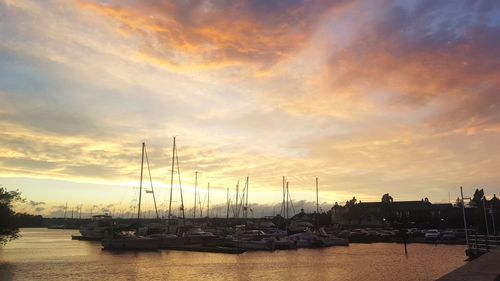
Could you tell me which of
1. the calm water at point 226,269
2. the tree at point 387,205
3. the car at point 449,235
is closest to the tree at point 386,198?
the tree at point 387,205

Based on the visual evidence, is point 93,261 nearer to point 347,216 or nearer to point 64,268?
point 64,268

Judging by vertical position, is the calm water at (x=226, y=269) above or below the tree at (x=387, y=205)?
below

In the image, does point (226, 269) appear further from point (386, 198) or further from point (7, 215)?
point (386, 198)

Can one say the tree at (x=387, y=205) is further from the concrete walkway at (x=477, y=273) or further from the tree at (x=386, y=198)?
the concrete walkway at (x=477, y=273)

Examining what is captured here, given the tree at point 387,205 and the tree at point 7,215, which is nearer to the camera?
the tree at point 7,215

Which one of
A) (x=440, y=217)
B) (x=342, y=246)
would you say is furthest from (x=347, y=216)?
(x=342, y=246)

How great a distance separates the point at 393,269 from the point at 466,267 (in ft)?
96.9

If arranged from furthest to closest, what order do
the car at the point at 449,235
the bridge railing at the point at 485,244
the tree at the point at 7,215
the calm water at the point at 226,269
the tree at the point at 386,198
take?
the tree at the point at 386,198 → the car at the point at 449,235 → the tree at the point at 7,215 → the calm water at the point at 226,269 → the bridge railing at the point at 485,244

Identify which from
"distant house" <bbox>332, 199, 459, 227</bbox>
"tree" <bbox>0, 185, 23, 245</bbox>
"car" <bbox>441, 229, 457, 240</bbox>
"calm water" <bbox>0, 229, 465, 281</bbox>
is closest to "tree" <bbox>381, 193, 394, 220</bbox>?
"distant house" <bbox>332, 199, 459, 227</bbox>

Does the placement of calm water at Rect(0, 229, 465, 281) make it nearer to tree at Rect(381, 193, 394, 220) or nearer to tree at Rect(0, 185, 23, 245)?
tree at Rect(0, 185, 23, 245)

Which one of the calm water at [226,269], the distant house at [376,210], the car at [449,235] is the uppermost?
the distant house at [376,210]

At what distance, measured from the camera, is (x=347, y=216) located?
190500 millimetres

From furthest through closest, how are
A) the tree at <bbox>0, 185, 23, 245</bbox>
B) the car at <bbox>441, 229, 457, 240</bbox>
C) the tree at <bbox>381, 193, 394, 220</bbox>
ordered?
1. the tree at <bbox>381, 193, 394, 220</bbox>
2. the car at <bbox>441, 229, 457, 240</bbox>
3. the tree at <bbox>0, 185, 23, 245</bbox>

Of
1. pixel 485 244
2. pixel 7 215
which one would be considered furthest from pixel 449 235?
pixel 7 215
